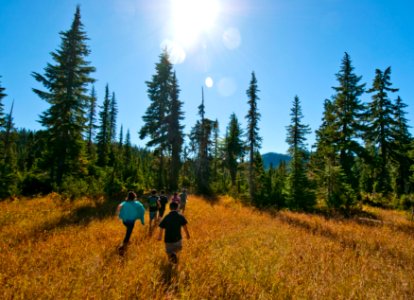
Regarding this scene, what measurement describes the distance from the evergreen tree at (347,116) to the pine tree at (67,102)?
25450 mm

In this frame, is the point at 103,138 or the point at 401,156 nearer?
the point at 401,156

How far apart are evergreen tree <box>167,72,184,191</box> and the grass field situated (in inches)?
644

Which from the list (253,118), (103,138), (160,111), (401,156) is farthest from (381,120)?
(103,138)

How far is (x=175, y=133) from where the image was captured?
91.1 ft

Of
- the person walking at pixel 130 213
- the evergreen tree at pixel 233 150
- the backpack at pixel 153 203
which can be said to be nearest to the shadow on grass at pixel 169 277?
the person walking at pixel 130 213

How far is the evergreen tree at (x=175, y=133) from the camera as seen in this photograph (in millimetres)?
27139

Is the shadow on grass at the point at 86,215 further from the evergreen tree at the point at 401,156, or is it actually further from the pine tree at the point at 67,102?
the evergreen tree at the point at 401,156

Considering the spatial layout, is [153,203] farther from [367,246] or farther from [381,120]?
[381,120]

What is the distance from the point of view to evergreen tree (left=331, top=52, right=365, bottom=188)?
24281 millimetres

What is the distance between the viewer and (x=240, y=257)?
674 cm

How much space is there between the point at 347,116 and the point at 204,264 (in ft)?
81.8

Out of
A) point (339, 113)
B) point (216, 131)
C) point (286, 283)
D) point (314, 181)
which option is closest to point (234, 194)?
point (314, 181)

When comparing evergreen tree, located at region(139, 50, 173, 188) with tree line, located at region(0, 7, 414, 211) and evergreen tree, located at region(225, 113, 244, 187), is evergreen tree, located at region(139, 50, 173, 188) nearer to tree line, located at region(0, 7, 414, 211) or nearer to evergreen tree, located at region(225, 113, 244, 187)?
tree line, located at region(0, 7, 414, 211)

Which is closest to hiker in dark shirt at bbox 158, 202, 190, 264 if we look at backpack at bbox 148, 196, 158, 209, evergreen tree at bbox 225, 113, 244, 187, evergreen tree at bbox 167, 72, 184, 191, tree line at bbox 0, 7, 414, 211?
backpack at bbox 148, 196, 158, 209
